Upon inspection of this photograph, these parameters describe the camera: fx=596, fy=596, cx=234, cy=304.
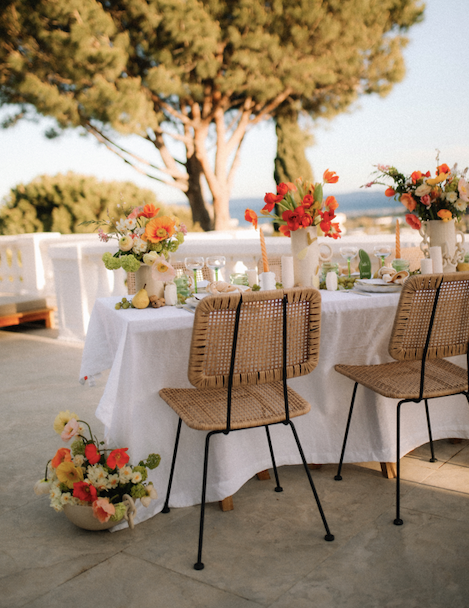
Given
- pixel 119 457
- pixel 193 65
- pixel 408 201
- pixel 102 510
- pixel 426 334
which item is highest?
pixel 193 65

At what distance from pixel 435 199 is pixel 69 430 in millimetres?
1932

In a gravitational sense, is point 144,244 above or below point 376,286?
above

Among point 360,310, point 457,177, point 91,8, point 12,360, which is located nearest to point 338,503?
point 360,310

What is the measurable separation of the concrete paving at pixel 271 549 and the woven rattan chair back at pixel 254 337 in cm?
58

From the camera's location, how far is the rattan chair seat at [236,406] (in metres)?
1.93

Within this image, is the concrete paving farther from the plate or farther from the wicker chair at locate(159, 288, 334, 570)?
the plate

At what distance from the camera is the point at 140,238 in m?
2.43

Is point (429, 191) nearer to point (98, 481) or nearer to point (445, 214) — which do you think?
point (445, 214)

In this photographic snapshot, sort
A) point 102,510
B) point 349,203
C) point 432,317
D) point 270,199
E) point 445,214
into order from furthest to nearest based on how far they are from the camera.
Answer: point 349,203, point 445,214, point 270,199, point 432,317, point 102,510

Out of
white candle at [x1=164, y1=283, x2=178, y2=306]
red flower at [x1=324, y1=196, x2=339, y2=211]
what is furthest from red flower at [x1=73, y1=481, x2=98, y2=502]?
red flower at [x1=324, y1=196, x2=339, y2=211]

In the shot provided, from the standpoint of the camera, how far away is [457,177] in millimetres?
2770

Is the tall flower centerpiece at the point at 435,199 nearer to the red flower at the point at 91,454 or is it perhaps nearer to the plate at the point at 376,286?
the plate at the point at 376,286

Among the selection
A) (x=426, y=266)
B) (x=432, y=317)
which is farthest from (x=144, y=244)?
(x=426, y=266)

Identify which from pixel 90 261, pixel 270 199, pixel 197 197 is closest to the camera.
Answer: pixel 270 199
